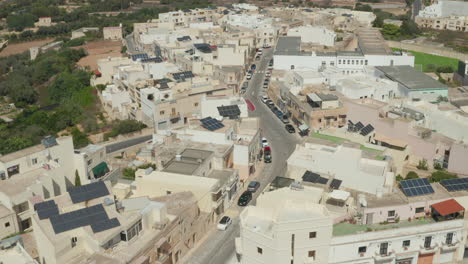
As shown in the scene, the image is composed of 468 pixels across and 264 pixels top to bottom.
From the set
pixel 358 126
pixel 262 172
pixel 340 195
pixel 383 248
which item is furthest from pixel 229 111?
pixel 383 248

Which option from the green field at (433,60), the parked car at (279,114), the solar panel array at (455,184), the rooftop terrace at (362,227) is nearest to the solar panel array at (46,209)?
the rooftop terrace at (362,227)

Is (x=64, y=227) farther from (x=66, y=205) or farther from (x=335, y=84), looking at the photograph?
(x=335, y=84)

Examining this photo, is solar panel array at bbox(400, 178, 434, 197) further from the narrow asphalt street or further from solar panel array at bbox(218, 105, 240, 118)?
solar panel array at bbox(218, 105, 240, 118)

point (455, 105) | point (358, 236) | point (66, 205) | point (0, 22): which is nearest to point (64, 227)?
point (66, 205)

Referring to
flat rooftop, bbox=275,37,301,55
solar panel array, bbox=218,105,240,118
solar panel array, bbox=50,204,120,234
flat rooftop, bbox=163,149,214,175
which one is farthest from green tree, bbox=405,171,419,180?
flat rooftop, bbox=275,37,301,55

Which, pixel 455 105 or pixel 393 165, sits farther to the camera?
pixel 455 105

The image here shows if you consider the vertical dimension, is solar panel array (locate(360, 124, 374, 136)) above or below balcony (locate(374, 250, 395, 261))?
above
